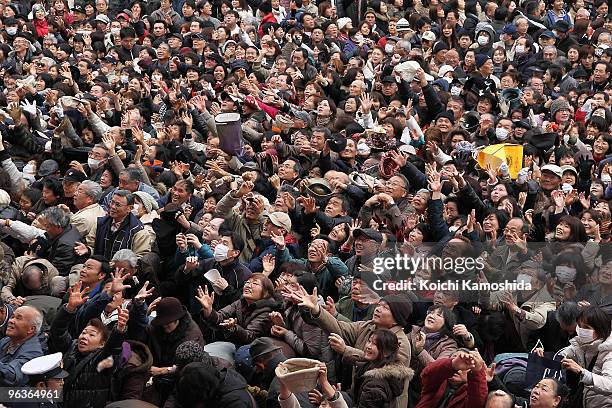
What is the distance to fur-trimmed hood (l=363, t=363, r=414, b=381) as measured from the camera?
227 inches

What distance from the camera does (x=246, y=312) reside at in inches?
272

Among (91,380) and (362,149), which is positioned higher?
(91,380)

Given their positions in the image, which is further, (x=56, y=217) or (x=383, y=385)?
(x=56, y=217)

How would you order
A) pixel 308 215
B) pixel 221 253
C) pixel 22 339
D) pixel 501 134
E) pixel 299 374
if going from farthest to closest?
pixel 501 134
pixel 308 215
pixel 221 253
pixel 22 339
pixel 299 374

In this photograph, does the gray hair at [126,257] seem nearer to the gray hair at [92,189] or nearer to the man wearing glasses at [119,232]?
the man wearing glasses at [119,232]

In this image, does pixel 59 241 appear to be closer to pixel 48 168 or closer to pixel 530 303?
pixel 48 168

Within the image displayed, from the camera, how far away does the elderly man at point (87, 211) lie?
8.38 meters

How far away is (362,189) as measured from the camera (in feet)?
29.9

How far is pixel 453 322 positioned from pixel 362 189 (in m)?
2.80

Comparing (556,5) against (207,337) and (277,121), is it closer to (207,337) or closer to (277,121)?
(277,121)

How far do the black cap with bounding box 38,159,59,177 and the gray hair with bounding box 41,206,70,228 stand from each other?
6.32 feet

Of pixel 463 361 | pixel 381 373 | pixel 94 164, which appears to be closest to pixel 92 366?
pixel 381 373

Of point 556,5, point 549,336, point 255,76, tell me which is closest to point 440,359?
point 549,336

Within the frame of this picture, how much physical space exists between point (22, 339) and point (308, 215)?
2.79 metres
